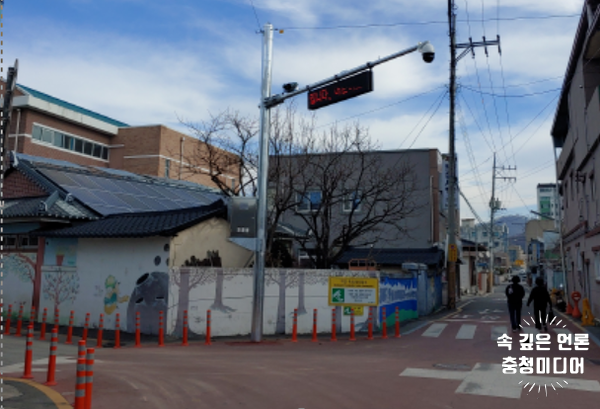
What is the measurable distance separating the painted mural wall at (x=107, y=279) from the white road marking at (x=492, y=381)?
803cm

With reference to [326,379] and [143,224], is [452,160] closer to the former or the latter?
[143,224]

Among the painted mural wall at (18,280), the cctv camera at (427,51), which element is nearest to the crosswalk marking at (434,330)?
the cctv camera at (427,51)

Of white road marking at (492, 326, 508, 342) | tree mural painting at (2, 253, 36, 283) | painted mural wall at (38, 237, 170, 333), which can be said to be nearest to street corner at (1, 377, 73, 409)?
painted mural wall at (38, 237, 170, 333)

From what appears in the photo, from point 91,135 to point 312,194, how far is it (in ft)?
115

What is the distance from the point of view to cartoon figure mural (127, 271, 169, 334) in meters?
14.6

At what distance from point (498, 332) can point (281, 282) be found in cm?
675

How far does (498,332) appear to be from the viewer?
15.9 metres

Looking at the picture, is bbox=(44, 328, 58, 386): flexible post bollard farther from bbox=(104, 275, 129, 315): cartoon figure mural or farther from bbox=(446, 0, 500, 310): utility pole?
bbox=(446, 0, 500, 310): utility pole

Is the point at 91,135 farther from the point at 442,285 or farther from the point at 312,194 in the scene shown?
the point at 442,285

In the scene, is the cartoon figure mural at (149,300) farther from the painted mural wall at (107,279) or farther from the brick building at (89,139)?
the brick building at (89,139)

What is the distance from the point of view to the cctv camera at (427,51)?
1109cm

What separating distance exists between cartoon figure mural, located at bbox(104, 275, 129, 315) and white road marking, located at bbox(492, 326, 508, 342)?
35.3 feet

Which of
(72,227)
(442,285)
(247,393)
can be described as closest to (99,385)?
(247,393)

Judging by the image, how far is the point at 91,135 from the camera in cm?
5466
